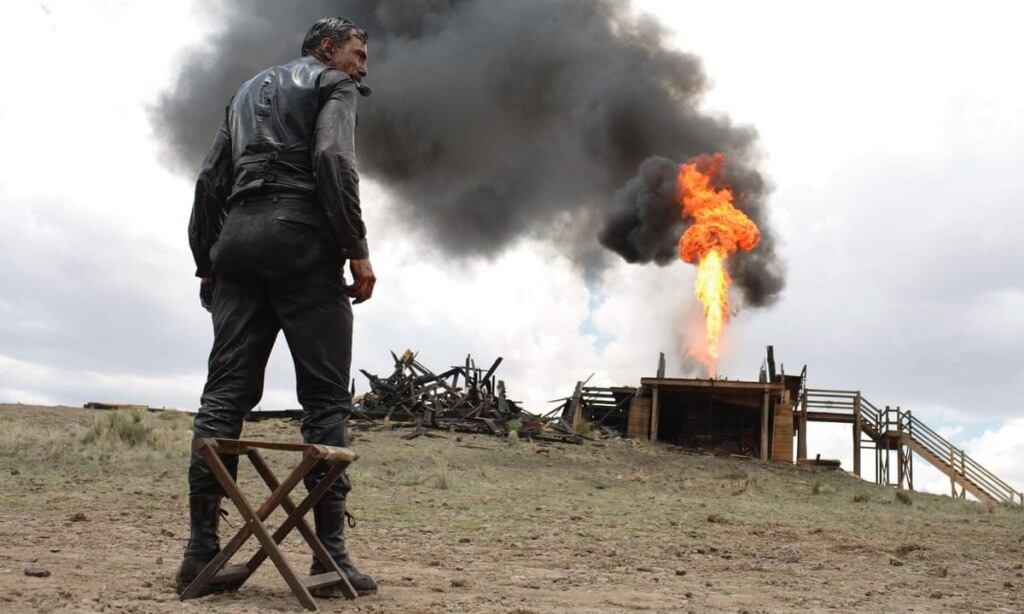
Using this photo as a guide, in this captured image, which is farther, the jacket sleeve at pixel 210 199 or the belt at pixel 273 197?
the jacket sleeve at pixel 210 199

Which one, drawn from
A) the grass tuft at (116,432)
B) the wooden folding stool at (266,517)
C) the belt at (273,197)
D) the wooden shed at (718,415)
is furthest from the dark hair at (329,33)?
the wooden shed at (718,415)

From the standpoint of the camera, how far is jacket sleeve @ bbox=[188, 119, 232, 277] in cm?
399

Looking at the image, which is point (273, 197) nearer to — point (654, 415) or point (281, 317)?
point (281, 317)

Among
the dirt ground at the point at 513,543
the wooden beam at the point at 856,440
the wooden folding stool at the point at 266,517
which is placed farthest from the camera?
the wooden beam at the point at 856,440

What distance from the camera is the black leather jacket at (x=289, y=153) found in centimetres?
364

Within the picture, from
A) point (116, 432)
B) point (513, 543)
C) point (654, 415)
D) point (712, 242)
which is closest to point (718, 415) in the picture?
point (654, 415)

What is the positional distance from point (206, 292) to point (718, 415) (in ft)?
76.1

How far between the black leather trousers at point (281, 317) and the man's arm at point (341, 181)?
0.34 ft

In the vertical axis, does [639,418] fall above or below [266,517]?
above

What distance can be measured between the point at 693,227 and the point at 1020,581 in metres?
25.2

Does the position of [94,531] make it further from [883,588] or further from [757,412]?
[757,412]

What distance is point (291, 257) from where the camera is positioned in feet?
12.0

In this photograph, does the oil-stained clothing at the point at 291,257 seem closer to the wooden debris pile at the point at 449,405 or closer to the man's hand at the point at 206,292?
the man's hand at the point at 206,292

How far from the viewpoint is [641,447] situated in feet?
68.8
